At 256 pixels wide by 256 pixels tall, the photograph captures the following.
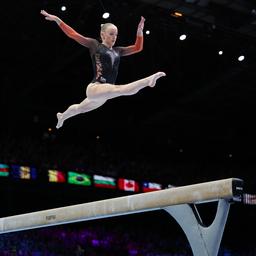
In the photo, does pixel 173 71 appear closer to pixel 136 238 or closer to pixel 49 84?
pixel 49 84

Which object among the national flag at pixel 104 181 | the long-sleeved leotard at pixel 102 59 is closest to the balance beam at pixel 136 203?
the long-sleeved leotard at pixel 102 59

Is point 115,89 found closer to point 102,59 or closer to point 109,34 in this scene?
point 102,59

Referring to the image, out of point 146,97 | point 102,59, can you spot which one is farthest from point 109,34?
point 146,97

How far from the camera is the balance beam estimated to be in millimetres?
4723

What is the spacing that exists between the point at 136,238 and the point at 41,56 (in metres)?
7.16

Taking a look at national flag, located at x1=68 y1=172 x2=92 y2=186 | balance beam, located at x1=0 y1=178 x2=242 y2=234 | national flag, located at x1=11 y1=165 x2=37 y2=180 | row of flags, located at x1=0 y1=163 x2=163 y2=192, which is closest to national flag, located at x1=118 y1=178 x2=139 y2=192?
row of flags, located at x1=0 y1=163 x2=163 y2=192

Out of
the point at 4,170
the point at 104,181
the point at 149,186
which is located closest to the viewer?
the point at 4,170

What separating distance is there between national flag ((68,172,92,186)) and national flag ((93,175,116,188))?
28 cm

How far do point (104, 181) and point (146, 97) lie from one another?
4030 mm

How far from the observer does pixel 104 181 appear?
62.6 ft

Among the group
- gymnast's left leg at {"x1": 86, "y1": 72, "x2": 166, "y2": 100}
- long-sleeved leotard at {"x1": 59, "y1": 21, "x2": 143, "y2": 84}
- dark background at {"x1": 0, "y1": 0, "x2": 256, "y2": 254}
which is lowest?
gymnast's left leg at {"x1": 86, "y1": 72, "x2": 166, "y2": 100}

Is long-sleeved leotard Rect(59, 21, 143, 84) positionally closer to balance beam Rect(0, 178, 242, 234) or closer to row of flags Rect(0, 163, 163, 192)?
balance beam Rect(0, 178, 242, 234)

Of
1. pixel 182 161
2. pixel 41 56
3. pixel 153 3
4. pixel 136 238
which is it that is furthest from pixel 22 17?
pixel 182 161

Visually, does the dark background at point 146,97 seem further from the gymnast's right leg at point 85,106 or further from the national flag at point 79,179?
the gymnast's right leg at point 85,106
